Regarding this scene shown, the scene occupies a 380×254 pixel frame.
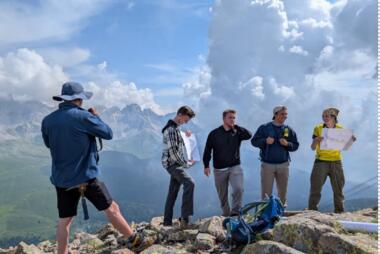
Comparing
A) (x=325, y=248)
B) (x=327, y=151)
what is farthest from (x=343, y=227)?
(x=327, y=151)

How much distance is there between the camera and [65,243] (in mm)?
7879

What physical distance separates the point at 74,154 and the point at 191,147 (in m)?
4.61

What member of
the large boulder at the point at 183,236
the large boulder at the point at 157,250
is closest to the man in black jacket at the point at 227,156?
the large boulder at the point at 183,236

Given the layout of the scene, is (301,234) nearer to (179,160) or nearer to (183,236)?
(183,236)

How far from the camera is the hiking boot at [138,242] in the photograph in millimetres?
8102

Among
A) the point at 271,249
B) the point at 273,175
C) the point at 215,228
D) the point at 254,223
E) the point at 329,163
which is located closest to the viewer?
the point at 271,249

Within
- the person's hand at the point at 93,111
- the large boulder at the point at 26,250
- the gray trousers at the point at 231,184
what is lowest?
the large boulder at the point at 26,250

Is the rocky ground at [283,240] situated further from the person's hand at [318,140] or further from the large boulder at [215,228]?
the person's hand at [318,140]

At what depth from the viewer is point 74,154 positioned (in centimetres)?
745

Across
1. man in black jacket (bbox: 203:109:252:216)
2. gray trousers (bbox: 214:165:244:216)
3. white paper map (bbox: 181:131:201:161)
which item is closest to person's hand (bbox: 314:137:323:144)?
man in black jacket (bbox: 203:109:252:216)

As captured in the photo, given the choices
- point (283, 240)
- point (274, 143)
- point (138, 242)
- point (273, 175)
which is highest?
point (274, 143)

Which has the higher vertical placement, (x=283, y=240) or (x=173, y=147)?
(x=173, y=147)

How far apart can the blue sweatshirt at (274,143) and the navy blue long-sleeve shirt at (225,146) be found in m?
0.29

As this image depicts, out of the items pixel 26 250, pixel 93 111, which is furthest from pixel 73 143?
pixel 26 250
